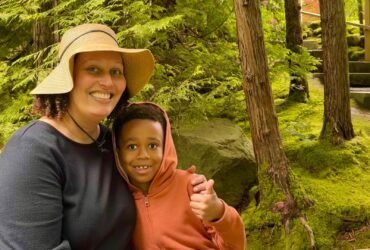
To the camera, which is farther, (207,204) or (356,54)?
(356,54)

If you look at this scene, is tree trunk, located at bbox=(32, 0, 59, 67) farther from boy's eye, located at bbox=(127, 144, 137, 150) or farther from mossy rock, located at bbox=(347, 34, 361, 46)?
mossy rock, located at bbox=(347, 34, 361, 46)

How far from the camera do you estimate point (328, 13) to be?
231 inches

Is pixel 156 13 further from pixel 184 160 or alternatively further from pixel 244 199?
pixel 244 199

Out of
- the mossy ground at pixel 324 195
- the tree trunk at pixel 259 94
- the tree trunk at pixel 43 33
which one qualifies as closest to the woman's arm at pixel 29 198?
the tree trunk at pixel 259 94

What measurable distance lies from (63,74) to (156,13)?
284cm

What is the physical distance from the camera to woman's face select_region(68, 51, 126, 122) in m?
1.82

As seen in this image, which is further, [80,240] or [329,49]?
[329,49]

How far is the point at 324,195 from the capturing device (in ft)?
16.0

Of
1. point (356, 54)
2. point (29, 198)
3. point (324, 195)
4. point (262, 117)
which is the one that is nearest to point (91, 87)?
point (29, 198)

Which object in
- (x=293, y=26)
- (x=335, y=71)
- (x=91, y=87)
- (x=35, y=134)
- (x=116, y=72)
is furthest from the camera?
(x=293, y=26)

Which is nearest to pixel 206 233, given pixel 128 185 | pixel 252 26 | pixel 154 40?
pixel 128 185

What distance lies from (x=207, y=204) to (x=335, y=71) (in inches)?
182

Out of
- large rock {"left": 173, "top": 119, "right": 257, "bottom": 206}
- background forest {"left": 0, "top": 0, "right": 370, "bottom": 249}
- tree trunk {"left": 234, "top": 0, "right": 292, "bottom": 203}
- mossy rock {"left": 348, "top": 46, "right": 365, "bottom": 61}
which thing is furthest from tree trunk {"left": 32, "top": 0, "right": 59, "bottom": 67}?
mossy rock {"left": 348, "top": 46, "right": 365, "bottom": 61}

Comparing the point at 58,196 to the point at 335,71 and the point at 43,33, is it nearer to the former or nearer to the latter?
the point at 43,33
